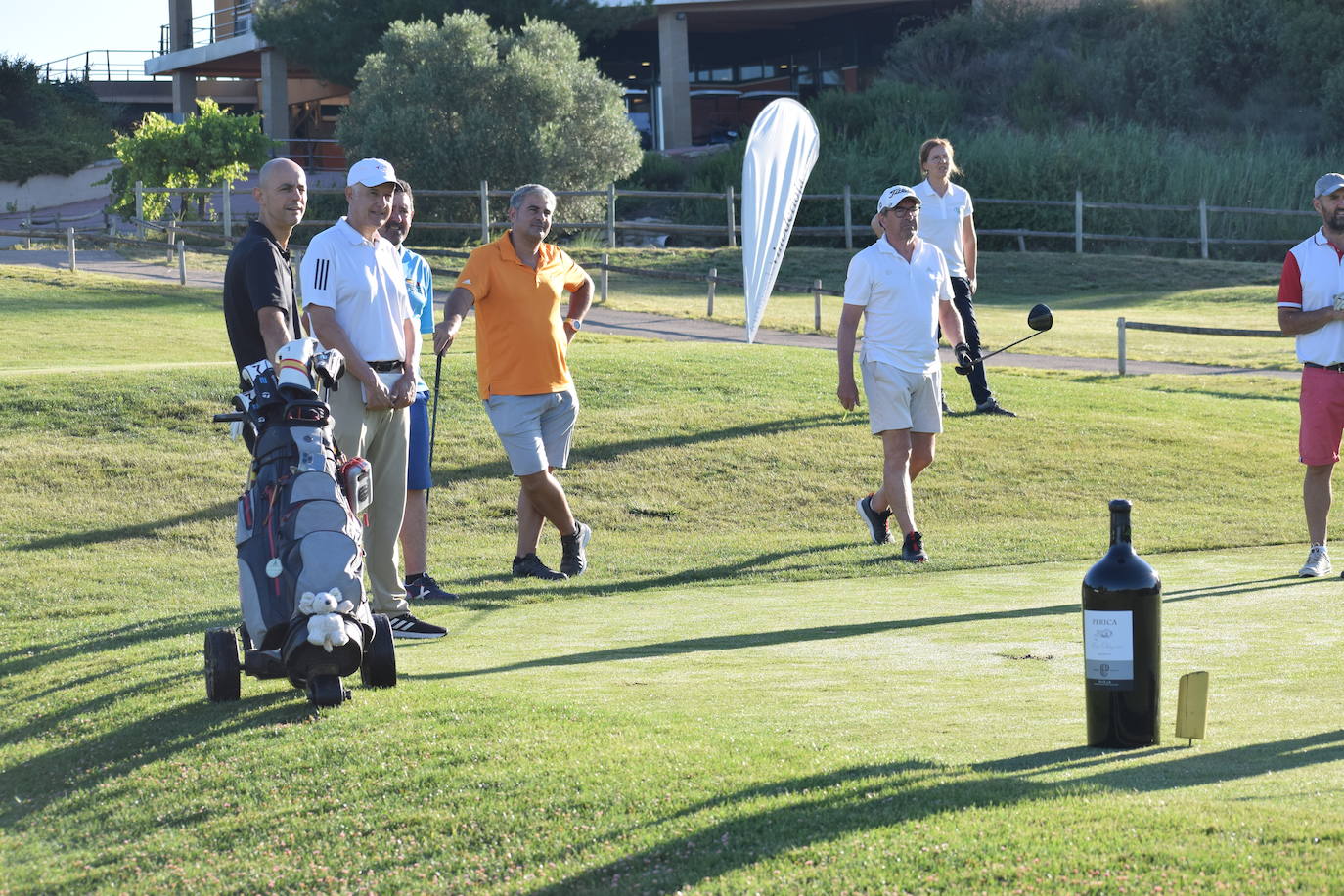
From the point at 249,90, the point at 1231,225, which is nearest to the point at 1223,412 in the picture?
the point at 1231,225

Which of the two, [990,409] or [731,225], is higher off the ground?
[731,225]

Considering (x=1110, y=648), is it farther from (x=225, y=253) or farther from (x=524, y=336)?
(x=225, y=253)

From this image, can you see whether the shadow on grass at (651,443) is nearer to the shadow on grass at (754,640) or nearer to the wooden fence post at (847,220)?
the shadow on grass at (754,640)

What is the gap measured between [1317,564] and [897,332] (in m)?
2.81

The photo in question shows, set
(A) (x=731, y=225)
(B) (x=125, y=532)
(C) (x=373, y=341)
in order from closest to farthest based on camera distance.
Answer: (C) (x=373, y=341) < (B) (x=125, y=532) < (A) (x=731, y=225)

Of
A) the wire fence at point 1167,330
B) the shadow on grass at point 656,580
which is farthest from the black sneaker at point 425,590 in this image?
the wire fence at point 1167,330

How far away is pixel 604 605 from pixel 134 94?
59.9 metres

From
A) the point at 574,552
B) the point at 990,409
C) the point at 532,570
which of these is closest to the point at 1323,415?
the point at 574,552

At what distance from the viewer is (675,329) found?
2614 cm

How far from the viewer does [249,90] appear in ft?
201

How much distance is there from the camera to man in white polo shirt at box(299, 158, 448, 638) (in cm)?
771

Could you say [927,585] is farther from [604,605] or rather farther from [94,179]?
[94,179]

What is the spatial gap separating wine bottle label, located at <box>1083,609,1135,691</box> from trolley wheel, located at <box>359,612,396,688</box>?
267 cm

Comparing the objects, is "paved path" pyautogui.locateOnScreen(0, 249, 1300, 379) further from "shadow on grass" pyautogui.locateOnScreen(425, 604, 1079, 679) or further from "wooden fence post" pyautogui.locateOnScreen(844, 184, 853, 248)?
"shadow on grass" pyautogui.locateOnScreen(425, 604, 1079, 679)
